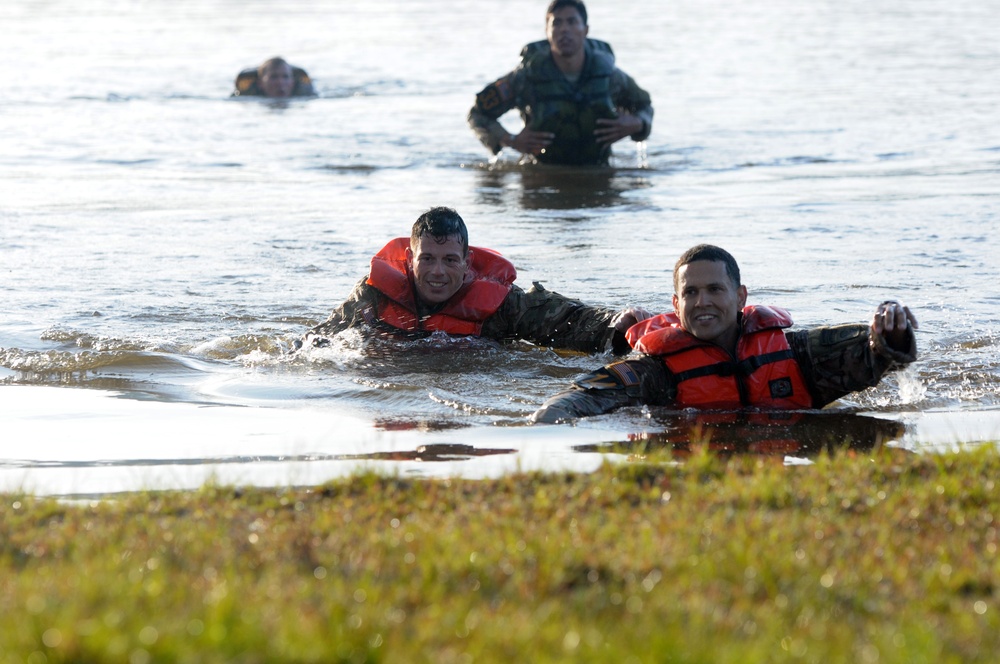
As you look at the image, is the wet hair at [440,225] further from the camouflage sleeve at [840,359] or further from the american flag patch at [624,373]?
the camouflage sleeve at [840,359]

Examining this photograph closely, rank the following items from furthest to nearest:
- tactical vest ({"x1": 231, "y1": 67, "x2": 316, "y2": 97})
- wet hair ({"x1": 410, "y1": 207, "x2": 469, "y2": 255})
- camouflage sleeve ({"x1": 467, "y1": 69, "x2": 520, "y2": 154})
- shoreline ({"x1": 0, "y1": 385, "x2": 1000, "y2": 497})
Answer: tactical vest ({"x1": 231, "y1": 67, "x2": 316, "y2": 97}) < camouflage sleeve ({"x1": 467, "y1": 69, "x2": 520, "y2": 154}) < wet hair ({"x1": 410, "y1": 207, "x2": 469, "y2": 255}) < shoreline ({"x1": 0, "y1": 385, "x2": 1000, "y2": 497})

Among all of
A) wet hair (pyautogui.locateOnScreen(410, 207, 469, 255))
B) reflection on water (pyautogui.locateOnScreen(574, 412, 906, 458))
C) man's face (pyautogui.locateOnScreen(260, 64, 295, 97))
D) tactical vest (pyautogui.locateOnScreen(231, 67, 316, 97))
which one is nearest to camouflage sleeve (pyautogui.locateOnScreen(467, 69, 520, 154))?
wet hair (pyautogui.locateOnScreen(410, 207, 469, 255))

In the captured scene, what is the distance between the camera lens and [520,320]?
882cm

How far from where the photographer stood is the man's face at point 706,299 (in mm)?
7008

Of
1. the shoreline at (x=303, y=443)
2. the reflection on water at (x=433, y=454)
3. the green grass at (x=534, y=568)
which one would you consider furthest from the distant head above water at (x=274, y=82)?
the green grass at (x=534, y=568)

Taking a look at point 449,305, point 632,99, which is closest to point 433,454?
point 449,305

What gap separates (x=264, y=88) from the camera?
2411cm

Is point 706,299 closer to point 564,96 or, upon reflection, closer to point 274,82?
point 564,96

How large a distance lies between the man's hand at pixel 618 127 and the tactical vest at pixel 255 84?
10139mm

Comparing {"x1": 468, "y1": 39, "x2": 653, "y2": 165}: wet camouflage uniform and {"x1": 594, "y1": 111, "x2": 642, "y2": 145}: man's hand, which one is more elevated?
{"x1": 468, "y1": 39, "x2": 653, "y2": 165}: wet camouflage uniform

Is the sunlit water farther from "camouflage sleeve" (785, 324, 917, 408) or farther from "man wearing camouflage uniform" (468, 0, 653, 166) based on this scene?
"man wearing camouflage uniform" (468, 0, 653, 166)

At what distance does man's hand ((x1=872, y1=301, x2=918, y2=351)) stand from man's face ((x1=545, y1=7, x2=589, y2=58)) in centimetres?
851

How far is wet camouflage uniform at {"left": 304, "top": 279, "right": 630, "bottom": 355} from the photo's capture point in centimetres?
866

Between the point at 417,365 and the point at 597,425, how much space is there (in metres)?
2.12
